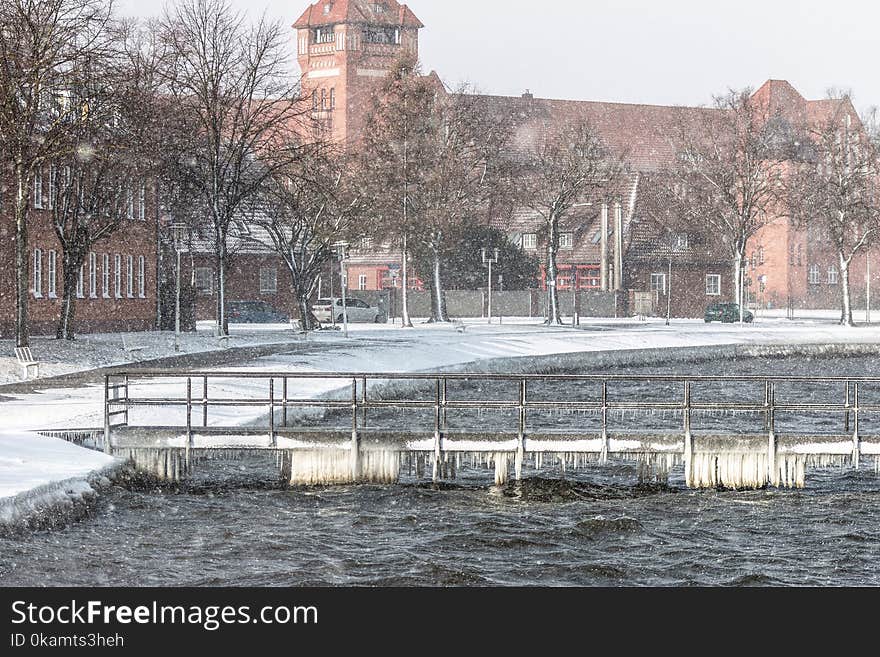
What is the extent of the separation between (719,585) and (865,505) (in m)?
6.03

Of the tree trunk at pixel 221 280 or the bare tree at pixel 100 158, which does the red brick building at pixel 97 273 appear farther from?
the tree trunk at pixel 221 280

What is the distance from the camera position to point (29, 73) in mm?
34812

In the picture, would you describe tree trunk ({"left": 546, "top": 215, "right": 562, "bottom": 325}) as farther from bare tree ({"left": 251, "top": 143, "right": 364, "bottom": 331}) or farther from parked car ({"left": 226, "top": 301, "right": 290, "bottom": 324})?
parked car ({"left": 226, "top": 301, "right": 290, "bottom": 324})

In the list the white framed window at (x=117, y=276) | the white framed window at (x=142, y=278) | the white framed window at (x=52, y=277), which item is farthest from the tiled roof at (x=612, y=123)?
the white framed window at (x=52, y=277)

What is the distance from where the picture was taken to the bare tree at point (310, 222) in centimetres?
5422

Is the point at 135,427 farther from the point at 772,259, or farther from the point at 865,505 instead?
the point at 772,259

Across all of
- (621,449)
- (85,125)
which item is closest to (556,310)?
(85,125)

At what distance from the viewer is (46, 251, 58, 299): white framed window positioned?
48.3 meters

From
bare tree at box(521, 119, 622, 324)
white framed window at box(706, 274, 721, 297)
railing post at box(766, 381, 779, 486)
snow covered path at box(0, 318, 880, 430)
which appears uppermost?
bare tree at box(521, 119, 622, 324)

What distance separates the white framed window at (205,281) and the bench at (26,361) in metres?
40.8

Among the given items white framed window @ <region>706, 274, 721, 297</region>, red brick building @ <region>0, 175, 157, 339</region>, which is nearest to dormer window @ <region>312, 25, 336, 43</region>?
white framed window @ <region>706, 274, 721, 297</region>

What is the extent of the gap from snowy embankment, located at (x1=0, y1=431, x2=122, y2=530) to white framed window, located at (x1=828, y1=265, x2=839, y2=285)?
93.7 meters

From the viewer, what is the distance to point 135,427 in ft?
69.5

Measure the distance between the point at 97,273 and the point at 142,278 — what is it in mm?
3487
